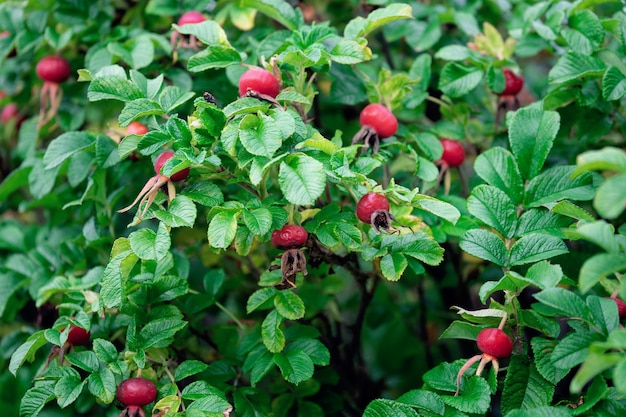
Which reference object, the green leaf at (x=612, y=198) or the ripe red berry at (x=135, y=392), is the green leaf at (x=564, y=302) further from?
A: the ripe red berry at (x=135, y=392)

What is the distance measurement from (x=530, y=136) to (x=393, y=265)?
0.34 meters

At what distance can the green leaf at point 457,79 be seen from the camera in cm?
146

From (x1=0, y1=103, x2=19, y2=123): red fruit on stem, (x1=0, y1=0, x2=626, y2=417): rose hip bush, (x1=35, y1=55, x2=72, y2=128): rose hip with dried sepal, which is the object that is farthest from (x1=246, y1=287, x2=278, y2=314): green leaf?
(x1=0, y1=103, x2=19, y2=123): red fruit on stem

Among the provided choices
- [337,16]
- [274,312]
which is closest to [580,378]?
[274,312]

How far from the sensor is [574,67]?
1312mm

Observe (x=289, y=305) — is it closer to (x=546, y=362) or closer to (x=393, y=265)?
(x=393, y=265)

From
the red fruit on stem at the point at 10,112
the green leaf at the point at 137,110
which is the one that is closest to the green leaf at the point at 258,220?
the green leaf at the point at 137,110

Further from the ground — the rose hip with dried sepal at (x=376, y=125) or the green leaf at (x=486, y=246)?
the rose hip with dried sepal at (x=376, y=125)

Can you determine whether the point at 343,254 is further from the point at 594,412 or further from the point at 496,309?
the point at 594,412

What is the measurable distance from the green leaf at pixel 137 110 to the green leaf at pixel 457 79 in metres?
0.62

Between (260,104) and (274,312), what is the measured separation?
0.36m

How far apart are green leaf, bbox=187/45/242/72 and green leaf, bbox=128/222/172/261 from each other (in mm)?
309

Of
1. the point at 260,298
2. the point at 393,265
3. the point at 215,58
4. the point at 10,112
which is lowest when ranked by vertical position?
the point at 10,112

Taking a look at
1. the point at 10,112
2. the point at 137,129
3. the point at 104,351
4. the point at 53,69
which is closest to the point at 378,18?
the point at 137,129
